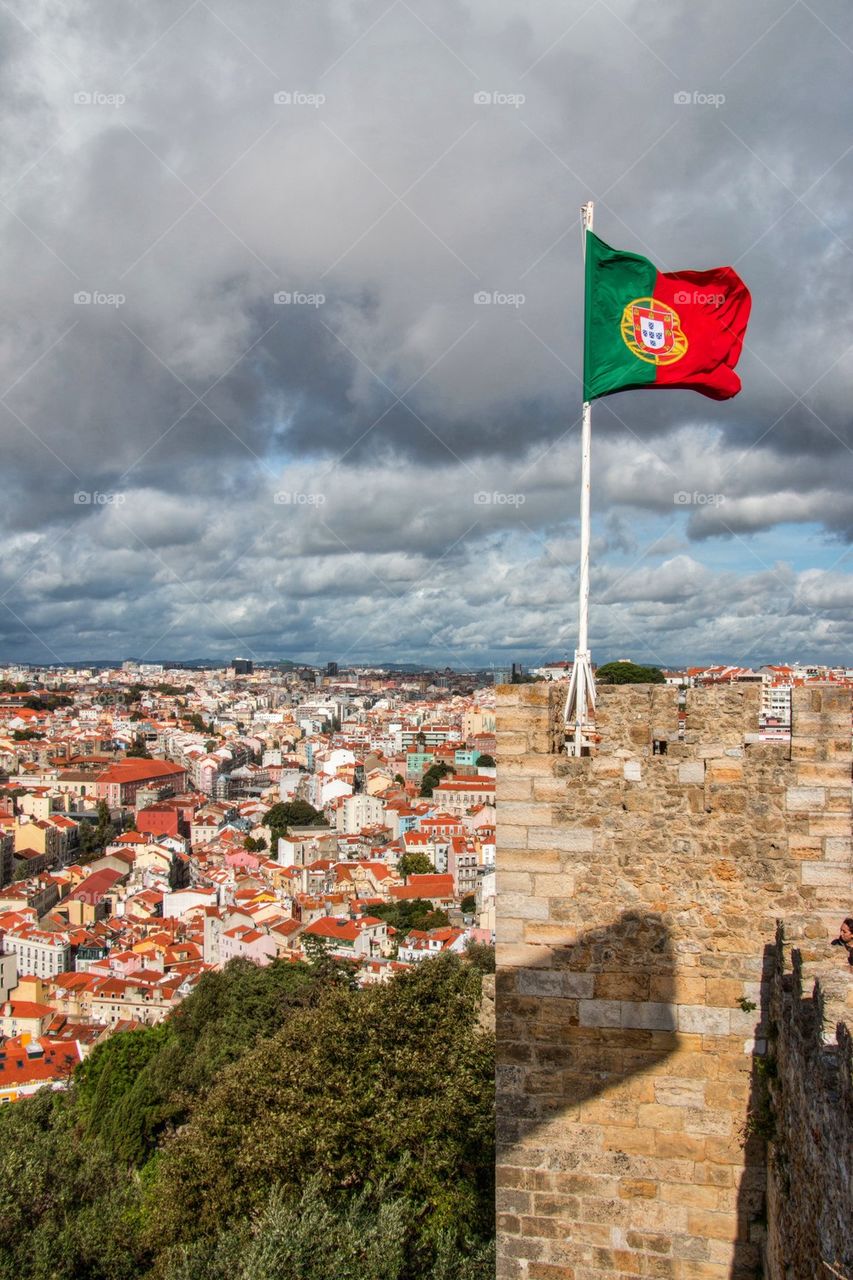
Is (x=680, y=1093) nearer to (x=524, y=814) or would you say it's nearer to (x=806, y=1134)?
(x=806, y=1134)

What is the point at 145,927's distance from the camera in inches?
2469

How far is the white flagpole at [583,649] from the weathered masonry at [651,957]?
10 cm

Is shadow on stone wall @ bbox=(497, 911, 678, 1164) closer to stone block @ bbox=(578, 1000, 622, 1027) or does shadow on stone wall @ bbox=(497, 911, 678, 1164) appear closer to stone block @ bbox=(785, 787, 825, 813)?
stone block @ bbox=(578, 1000, 622, 1027)

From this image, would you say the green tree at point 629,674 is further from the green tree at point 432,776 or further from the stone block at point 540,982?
the green tree at point 432,776

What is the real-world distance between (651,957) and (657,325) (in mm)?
3588

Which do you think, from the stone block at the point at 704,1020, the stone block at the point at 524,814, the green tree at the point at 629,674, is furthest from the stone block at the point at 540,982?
the green tree at the point at 629,674

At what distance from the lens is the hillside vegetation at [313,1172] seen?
8.62 m

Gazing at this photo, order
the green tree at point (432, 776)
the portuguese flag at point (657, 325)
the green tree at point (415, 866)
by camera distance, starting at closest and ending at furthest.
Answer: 1. the portuguese flag at point (657, 325)
2. the green tree at point (415, 866)
3. the green tree at point (432, 776)

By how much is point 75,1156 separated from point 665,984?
600 inches

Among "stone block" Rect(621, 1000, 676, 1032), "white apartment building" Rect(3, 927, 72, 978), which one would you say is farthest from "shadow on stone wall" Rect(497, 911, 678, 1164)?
"white apartment building" Rect(3, 927, 72, 978)

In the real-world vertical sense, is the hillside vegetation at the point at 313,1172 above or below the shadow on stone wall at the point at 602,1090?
below

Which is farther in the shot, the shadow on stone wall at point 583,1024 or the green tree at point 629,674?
the green tree at point 629,674

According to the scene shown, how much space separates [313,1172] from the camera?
10.8 metres

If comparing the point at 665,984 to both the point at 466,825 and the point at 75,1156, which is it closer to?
the point at 75,1156
